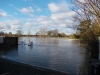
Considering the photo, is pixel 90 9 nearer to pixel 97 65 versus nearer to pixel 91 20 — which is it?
pixel 91 20

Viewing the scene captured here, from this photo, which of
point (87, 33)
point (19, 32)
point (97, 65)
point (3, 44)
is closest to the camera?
point (97, 65)

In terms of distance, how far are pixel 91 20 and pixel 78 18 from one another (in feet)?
6.92

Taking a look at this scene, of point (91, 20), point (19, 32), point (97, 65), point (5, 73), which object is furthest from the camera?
point (19, 32)

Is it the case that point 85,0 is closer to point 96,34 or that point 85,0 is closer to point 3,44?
point 96,34

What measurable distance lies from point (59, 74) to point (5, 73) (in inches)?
127

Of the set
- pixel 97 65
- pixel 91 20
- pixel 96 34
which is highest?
pixel 91 20

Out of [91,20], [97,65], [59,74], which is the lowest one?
[59,74]

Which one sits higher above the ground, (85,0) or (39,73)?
(85,0)

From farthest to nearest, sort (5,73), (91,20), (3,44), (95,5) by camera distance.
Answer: (3,44)
(91,20)
(95,5)
(5,73)

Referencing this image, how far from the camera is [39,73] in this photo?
36.2 feet

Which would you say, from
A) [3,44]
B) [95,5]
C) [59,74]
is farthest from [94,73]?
[3,44]

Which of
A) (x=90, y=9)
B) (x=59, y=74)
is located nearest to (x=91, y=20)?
(x=90, y=9)

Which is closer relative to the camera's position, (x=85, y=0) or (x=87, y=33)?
(x=85, y=0)

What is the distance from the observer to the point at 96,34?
24719 millimetres
